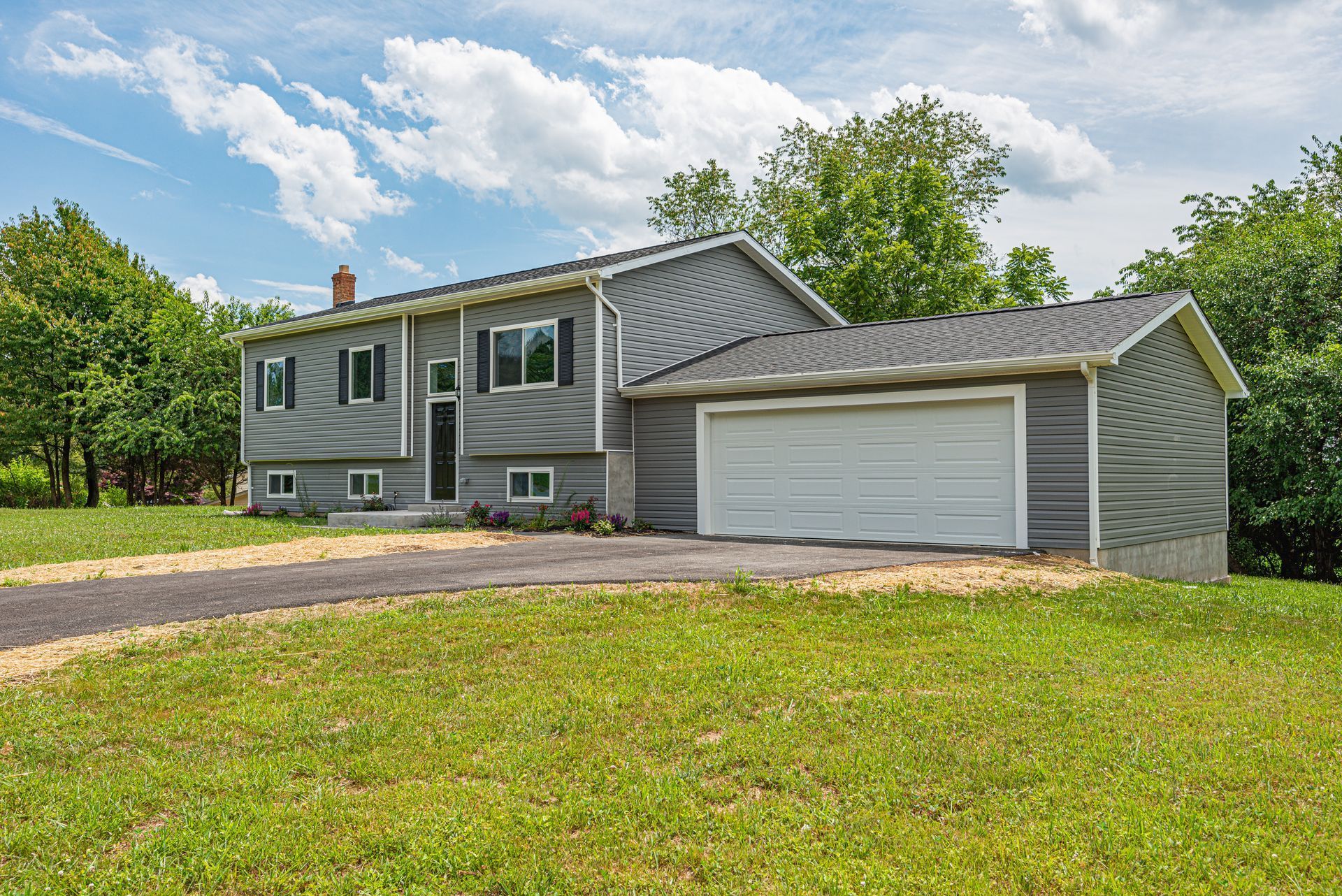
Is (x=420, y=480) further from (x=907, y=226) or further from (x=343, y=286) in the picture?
(x=907, y=226)

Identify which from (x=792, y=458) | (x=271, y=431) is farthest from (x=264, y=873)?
(x=271, y=431)

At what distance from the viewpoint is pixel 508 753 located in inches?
173

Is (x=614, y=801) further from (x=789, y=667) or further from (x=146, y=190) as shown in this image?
(x=146, y=190)

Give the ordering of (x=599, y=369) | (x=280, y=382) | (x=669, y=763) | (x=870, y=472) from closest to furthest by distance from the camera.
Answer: (x=669, y=763) → (x=870, y=472) → (x=599, y=369) → (x=280, y=382)

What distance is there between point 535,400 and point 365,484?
582cm

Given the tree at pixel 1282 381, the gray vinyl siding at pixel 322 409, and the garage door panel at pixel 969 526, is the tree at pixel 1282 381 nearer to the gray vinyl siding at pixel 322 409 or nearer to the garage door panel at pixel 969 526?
the garage door panel at pixel 969 526

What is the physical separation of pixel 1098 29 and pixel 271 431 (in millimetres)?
19927

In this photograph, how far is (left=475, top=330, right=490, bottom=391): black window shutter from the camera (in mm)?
18469

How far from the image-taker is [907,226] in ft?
91.7

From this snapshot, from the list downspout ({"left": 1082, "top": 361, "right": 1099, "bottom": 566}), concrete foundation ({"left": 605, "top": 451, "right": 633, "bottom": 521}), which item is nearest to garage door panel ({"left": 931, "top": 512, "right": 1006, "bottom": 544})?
downspout ({"left": 1082, "top": 361, "right": 1099, "bottom": 566})

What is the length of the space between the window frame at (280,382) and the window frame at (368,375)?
2.61m

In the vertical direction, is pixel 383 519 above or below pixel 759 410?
below

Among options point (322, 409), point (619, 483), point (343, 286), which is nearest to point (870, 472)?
point (619, 483)

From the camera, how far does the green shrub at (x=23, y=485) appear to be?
34.4 meters
